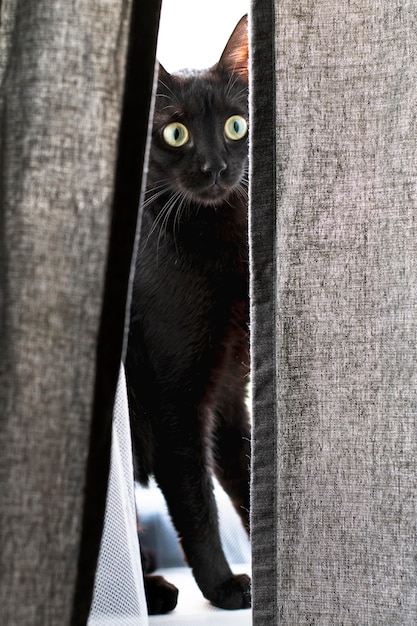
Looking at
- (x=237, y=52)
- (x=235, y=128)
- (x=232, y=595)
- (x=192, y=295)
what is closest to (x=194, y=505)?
(x=232, y=595)

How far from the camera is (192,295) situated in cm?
107

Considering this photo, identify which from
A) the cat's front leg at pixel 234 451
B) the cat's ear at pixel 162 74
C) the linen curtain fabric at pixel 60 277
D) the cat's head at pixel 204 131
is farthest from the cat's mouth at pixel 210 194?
the linen curtain fabric at pixel 60 277

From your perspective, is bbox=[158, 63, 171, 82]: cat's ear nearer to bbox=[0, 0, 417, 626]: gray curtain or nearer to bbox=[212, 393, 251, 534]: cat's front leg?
bbox=[0, 0, 417, 626]: gray curtain

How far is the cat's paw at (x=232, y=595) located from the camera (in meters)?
0.98

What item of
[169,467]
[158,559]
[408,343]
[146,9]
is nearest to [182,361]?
[169,467]

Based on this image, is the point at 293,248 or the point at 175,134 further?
the point at 175,134

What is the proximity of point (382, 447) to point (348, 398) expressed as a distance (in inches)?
2.1

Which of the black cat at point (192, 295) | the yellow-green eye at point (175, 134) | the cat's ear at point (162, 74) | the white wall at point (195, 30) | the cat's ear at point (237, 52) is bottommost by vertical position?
the black cat at point (192, 295)

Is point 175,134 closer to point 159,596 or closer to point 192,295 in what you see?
point 192,295

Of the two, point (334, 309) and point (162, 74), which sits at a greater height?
point (162, 74)

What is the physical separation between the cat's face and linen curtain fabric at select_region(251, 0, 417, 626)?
35 centimetres

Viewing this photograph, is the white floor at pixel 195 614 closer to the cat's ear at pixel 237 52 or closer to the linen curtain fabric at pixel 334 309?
the linen curtain fabric at pixel 334 309

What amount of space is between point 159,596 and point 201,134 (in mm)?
657

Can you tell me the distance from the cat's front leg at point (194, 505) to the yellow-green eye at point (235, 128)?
45 cm
